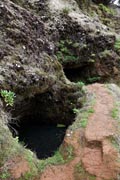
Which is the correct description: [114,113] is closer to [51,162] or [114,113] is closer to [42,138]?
[51,162]

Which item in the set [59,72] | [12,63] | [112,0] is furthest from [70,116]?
[112,0]

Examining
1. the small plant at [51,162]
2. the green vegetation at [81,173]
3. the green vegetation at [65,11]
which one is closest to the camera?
the green vegetation at [81,173]

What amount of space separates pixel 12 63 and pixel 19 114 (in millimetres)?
2212

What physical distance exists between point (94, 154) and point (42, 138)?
336 cm

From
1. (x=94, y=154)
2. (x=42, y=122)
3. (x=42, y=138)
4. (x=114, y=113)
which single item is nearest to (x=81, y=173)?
(x=94, y=154)

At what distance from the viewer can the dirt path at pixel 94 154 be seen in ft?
21.9

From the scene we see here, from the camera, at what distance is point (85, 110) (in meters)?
8.58

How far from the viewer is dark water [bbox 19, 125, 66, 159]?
Result: 368 inches

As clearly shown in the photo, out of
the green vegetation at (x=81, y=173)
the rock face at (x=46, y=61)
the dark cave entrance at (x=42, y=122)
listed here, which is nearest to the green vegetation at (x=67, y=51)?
the rock face at (x=46, y=61)

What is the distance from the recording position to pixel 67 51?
12125mm

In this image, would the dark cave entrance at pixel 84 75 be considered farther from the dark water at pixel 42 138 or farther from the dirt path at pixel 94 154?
the dirt path at pixel 94 154

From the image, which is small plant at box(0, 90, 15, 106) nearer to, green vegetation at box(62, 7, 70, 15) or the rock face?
the rock face

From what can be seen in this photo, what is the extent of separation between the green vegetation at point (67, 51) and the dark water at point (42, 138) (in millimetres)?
2605

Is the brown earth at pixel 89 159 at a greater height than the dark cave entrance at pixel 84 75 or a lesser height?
greater
